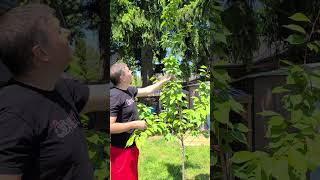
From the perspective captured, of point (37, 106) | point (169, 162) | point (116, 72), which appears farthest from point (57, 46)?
point (169, 162)

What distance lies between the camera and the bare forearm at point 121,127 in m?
3.41

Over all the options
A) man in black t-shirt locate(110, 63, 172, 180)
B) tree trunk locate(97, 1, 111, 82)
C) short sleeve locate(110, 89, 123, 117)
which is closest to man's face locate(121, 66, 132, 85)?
man in black t-shirt locate(110, 63, 172, 180)

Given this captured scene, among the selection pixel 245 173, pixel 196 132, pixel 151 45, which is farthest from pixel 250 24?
pixel 151 45

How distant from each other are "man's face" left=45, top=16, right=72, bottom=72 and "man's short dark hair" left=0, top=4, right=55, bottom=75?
2 centimetres

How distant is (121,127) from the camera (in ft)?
11.4

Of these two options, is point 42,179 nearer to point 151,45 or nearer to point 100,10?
point 100,10

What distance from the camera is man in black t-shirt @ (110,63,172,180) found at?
3.47 m

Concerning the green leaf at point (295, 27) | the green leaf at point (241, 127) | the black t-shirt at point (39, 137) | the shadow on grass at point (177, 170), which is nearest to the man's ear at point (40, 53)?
the black t-shirt at point (39, 137)

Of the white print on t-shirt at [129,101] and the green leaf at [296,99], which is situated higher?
the green leaf at [296,99]

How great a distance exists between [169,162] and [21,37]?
5.48 m

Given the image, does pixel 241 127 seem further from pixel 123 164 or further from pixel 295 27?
pixel 123 164

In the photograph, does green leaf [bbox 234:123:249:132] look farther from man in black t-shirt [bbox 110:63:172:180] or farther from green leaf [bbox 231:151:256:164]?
man in black t-shirt [bbox 110:63:172:180]

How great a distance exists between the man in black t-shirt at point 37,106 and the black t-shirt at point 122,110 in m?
1.76

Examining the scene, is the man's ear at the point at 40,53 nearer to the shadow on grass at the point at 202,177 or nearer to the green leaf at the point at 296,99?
the green leaf at the point at 296,99
